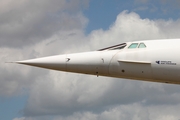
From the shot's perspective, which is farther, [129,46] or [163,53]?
[129,46]

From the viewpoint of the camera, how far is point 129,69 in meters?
21.8

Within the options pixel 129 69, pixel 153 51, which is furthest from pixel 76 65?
pixel 153 51

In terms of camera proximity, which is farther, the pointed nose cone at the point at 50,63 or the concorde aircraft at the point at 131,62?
the pointed nose cone at the point at 50,63

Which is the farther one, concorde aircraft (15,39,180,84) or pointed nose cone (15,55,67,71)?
pointed nose cone (15,55,67,71)

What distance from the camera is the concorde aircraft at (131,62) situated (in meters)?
21.3

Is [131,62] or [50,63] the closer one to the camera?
[131,62]

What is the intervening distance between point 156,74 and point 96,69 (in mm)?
3420

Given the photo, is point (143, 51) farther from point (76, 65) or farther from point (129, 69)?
point (76, 65)

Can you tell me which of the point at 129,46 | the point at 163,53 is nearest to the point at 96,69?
the point at 129,46

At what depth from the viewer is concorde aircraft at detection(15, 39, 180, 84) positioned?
21297 mm

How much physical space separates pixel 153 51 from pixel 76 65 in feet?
14.6

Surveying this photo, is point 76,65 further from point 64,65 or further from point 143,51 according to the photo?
point 143,51

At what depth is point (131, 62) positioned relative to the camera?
2177cm

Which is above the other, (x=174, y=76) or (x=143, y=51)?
(x=143, y=51)
